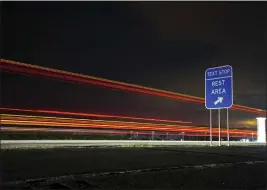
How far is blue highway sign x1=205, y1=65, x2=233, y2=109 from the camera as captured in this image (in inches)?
Answer: 712

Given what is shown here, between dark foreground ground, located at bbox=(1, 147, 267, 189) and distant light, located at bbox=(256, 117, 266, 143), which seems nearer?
dark foreground ground, located at bbox=(1, 147, 267, 189)

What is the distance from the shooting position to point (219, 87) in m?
18.8

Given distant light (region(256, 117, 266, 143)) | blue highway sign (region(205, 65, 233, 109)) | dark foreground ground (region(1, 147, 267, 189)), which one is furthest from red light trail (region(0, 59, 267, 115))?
dark foreground ground (region(1, 147, 267, 189))

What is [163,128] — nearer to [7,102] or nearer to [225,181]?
[7,102]

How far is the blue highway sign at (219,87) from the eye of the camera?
59.3 feet

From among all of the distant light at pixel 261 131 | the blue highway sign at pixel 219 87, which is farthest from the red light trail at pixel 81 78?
the blue highway sign at pixel 219 87

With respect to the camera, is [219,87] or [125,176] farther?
[219,87]

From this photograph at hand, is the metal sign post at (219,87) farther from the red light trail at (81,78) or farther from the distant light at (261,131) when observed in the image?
the distant light at (261,131)

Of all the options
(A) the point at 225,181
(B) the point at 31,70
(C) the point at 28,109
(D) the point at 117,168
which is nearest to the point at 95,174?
(D) the point at 117,168

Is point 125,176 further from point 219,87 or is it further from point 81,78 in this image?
point 81,78

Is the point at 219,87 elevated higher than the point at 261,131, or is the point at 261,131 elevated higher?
the point at 219,87

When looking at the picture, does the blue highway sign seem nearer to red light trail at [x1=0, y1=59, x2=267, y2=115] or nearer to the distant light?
red light trail at [x1=0, y1=59, x2=267, y2=115]

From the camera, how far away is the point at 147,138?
85.6ft

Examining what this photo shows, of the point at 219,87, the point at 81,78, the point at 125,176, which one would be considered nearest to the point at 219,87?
the point at 219,87
